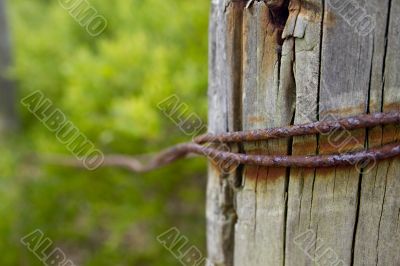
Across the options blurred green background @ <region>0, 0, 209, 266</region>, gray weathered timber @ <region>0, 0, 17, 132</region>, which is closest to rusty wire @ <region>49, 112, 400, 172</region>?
blurred green background @ <region>0, 0, 209, 266</region>

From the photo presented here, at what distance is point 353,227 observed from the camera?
1130 millimetres

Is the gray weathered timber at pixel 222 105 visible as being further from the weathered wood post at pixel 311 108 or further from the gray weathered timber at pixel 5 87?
the gray weathered timber at pixel 5 87

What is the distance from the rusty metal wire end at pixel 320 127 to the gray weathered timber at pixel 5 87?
4649 millimetres

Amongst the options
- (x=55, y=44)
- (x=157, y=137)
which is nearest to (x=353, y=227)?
(x=157, y=137)

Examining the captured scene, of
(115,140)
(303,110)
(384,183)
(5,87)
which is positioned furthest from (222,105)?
(5,87)

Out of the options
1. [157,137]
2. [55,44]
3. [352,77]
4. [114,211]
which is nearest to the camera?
[352,77]

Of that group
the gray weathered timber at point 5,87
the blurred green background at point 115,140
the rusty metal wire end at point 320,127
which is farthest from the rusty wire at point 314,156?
the gray weathered timber at point 5,87

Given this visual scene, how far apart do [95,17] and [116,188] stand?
145 centimetres

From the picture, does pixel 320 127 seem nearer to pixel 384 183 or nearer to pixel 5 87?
pixel 384 183

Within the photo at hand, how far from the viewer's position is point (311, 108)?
109 cm

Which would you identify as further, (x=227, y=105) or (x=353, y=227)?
(x=227, y=105)

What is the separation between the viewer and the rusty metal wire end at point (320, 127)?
101 cm

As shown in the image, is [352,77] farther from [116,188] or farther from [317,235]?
[116,188]

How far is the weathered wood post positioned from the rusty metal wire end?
34 millimetres
